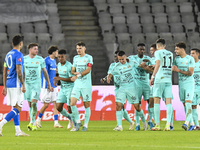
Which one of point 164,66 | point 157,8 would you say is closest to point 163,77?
point 164,66

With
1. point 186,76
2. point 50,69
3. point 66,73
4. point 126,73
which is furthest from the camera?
point 50,69

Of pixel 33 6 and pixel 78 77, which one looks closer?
pixel 78 77

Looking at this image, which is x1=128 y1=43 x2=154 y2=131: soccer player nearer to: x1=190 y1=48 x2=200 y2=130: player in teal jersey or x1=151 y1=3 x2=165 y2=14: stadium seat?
x1=190 y1=48 x2=200 y2=130: player in teal jersey

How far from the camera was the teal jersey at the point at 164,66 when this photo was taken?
31.3 ft

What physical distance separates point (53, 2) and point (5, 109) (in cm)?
837

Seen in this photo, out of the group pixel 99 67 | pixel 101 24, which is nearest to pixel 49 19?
pixel 101 24

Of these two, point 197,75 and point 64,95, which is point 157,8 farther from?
point 64,95

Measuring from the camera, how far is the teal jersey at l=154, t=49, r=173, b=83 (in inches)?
375

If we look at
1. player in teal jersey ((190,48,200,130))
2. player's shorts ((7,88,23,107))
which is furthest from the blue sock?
player in teal jersey ((190,48,200,130))

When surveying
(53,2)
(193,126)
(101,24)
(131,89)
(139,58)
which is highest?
(53,2)

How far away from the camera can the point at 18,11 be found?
20.0 meters

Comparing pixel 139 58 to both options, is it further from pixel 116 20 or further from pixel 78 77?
pixel 116 20

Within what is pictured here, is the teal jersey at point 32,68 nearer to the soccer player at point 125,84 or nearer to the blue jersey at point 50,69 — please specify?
the blue jersey at point 50,69

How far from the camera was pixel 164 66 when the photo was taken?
958cm
